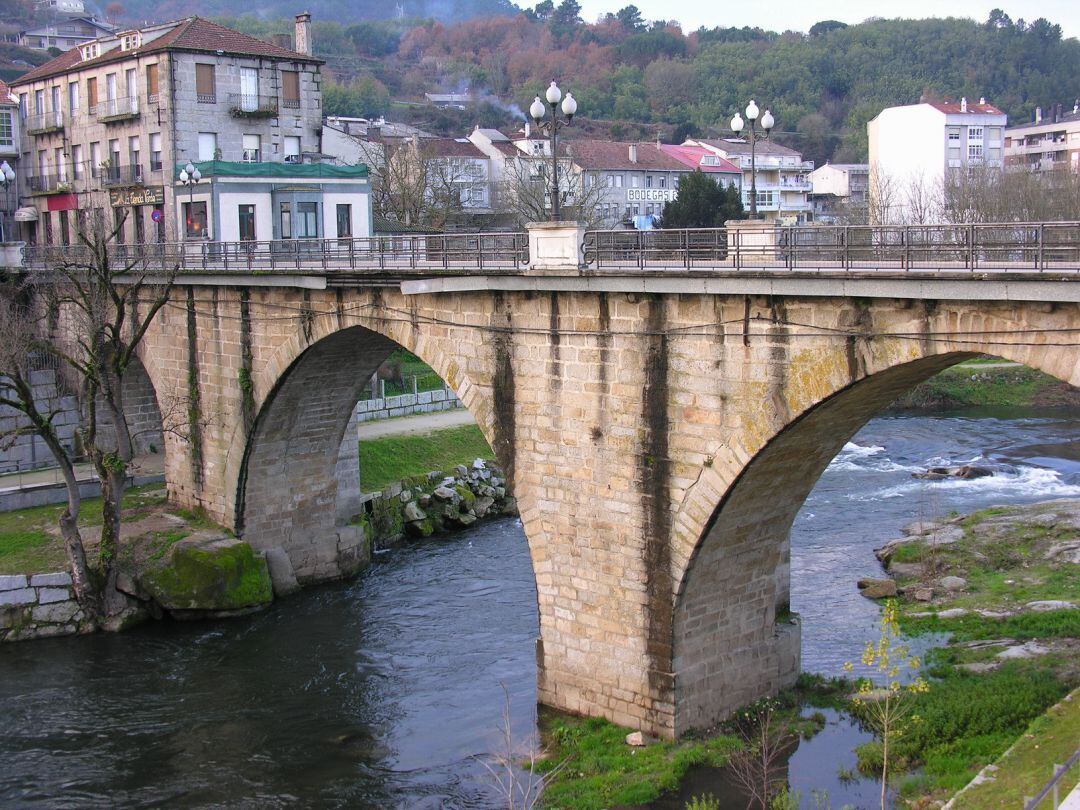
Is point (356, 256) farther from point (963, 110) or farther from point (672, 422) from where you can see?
point (963, 110)

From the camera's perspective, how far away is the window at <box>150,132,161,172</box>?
121ft

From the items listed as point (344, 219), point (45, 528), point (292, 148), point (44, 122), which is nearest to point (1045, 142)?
point (292, 148)

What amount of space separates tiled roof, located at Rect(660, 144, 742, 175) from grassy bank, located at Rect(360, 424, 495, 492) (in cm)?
4092

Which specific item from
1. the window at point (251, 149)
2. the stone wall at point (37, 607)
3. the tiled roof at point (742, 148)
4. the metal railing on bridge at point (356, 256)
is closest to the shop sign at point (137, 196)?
the metal railing on bridge at point (356, 256)

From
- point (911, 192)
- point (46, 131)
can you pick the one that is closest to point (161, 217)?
point (46, 131)

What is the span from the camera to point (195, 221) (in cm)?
3562

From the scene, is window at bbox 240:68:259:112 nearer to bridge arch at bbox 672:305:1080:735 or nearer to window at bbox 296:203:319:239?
window at bbox 296:203:319:239

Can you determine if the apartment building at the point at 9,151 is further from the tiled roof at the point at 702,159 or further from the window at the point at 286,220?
the tiled roof at the point at 702,159

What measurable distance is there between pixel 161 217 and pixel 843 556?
2239 centimetres

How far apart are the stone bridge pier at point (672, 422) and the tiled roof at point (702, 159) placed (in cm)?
5458

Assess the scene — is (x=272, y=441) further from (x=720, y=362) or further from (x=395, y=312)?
(x=720, y=362)

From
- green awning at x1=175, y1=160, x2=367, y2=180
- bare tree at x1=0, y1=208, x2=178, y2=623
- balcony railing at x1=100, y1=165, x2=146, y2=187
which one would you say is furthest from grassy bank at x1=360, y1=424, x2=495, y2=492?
balcony railing at x1=100, y1=165, x2=146, y2=187

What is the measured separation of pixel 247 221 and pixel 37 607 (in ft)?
43.5

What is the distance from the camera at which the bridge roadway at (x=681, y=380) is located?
15.3 meters
